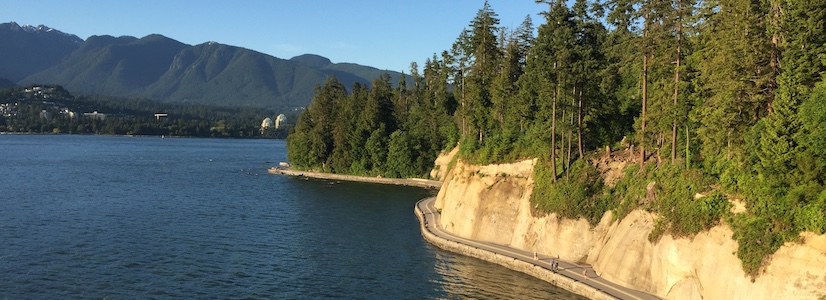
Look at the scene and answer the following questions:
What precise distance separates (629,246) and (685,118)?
9082 mm

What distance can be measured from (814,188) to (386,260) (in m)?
30.9

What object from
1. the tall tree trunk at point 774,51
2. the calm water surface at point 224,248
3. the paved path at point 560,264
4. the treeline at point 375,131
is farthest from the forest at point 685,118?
the treeline at point 375,131

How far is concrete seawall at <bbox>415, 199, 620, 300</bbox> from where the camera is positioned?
38750 millimetres

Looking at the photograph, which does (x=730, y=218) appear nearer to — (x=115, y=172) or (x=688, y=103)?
(x=688, y=103)

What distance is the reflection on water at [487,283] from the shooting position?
40062mm

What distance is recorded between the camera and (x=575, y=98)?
165ft

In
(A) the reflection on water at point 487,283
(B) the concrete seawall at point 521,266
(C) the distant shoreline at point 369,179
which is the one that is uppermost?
(C) the distant shoreline at point 369,179

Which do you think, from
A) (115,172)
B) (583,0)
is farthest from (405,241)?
(115,172)

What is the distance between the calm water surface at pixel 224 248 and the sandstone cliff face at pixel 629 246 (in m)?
4.32

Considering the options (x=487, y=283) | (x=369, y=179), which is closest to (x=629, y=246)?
(x=487, y=283)

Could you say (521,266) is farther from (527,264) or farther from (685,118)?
(685,118)

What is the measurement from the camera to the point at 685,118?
39.3m

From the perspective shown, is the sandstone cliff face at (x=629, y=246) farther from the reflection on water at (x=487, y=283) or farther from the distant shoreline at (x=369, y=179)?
the distant shoreline at (x=369, y=179)

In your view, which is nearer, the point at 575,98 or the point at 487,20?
the point at 575,98
